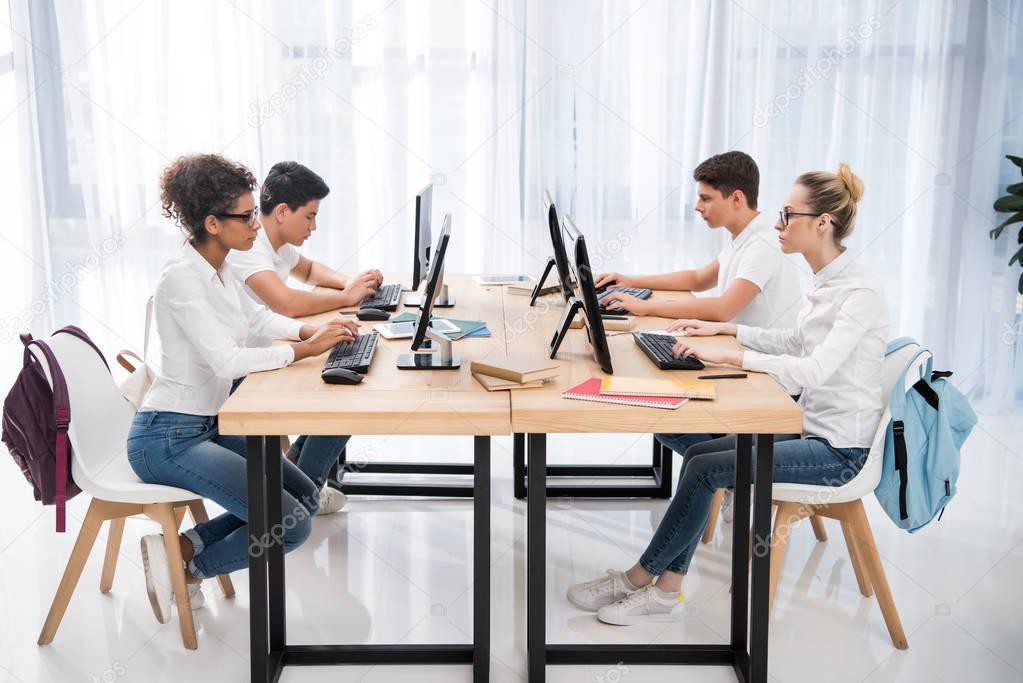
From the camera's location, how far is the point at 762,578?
2428 millimetres

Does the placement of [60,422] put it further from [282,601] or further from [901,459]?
[901,459]

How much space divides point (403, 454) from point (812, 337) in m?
1.95

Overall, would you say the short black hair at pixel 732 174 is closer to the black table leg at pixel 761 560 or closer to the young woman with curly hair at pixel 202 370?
the black table leg at pixel 761 560

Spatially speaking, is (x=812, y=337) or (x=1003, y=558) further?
(x=1003, y=558)

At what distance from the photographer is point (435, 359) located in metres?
2.68

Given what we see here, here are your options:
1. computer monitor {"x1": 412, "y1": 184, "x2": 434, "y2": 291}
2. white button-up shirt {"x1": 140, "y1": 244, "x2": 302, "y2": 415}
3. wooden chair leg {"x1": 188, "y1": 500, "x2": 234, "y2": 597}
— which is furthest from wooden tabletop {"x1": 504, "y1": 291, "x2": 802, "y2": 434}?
wooden chair leg {"x1": 188, "y1": 500, "x2": 234, "y2": 597}

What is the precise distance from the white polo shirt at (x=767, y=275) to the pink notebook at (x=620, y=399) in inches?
40.5

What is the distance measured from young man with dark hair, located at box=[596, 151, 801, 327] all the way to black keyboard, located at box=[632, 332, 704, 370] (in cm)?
34

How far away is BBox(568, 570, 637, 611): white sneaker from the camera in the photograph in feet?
9.36

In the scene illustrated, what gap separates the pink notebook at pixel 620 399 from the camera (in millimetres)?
2293

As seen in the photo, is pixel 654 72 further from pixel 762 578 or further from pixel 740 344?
pixel 762 578

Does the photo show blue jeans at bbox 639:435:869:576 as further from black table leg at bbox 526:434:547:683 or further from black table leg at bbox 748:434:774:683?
black table leg at bbox 526:434:547:683

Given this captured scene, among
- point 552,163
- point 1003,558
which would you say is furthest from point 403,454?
point 1003,558

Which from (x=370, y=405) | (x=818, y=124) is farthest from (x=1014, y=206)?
(x=370, y=405)
